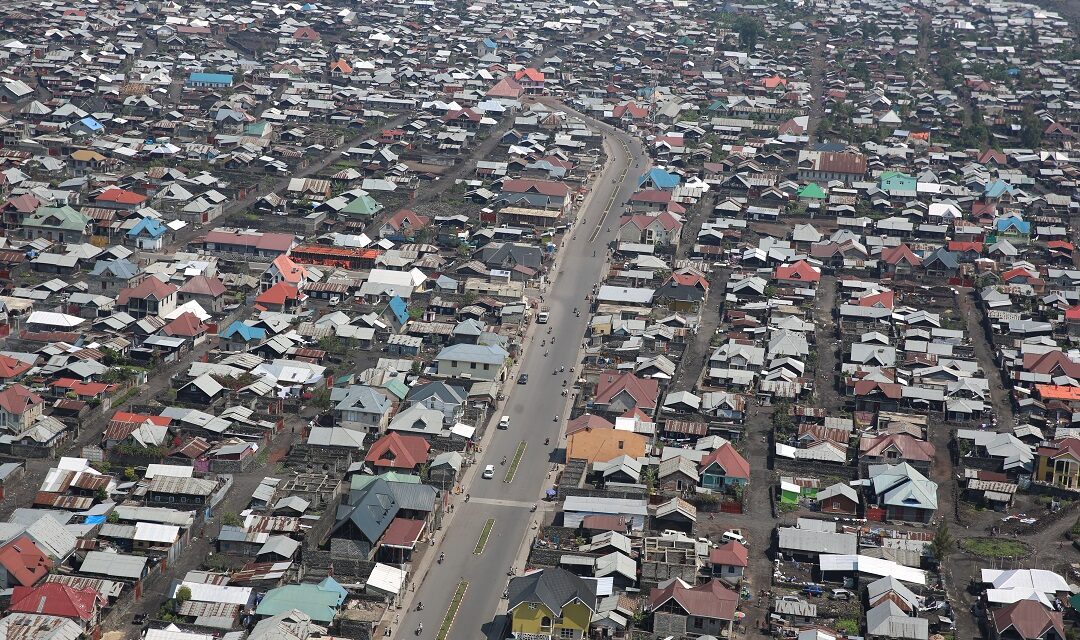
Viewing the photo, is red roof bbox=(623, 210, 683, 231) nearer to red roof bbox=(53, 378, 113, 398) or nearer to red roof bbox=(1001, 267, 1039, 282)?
red roof bbox=(1001, 267, 1039, 282)

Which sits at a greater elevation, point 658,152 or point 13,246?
point 13,246

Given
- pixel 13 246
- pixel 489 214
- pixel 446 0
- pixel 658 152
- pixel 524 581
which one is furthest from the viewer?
pixel 446 0

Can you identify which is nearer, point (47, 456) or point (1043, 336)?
point (47, 456)

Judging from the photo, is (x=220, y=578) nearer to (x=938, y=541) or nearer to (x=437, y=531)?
(x=437, y=531)

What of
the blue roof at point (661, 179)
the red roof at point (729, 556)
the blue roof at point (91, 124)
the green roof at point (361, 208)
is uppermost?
the red roof at point (729, 556)

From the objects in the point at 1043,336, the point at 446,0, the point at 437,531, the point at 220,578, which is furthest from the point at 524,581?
the point at 446,0

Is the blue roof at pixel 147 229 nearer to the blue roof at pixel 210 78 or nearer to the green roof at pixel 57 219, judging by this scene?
the green roof at pixel 57 219

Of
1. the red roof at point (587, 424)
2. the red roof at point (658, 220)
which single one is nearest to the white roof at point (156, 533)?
the red roof at point (587, 424)
